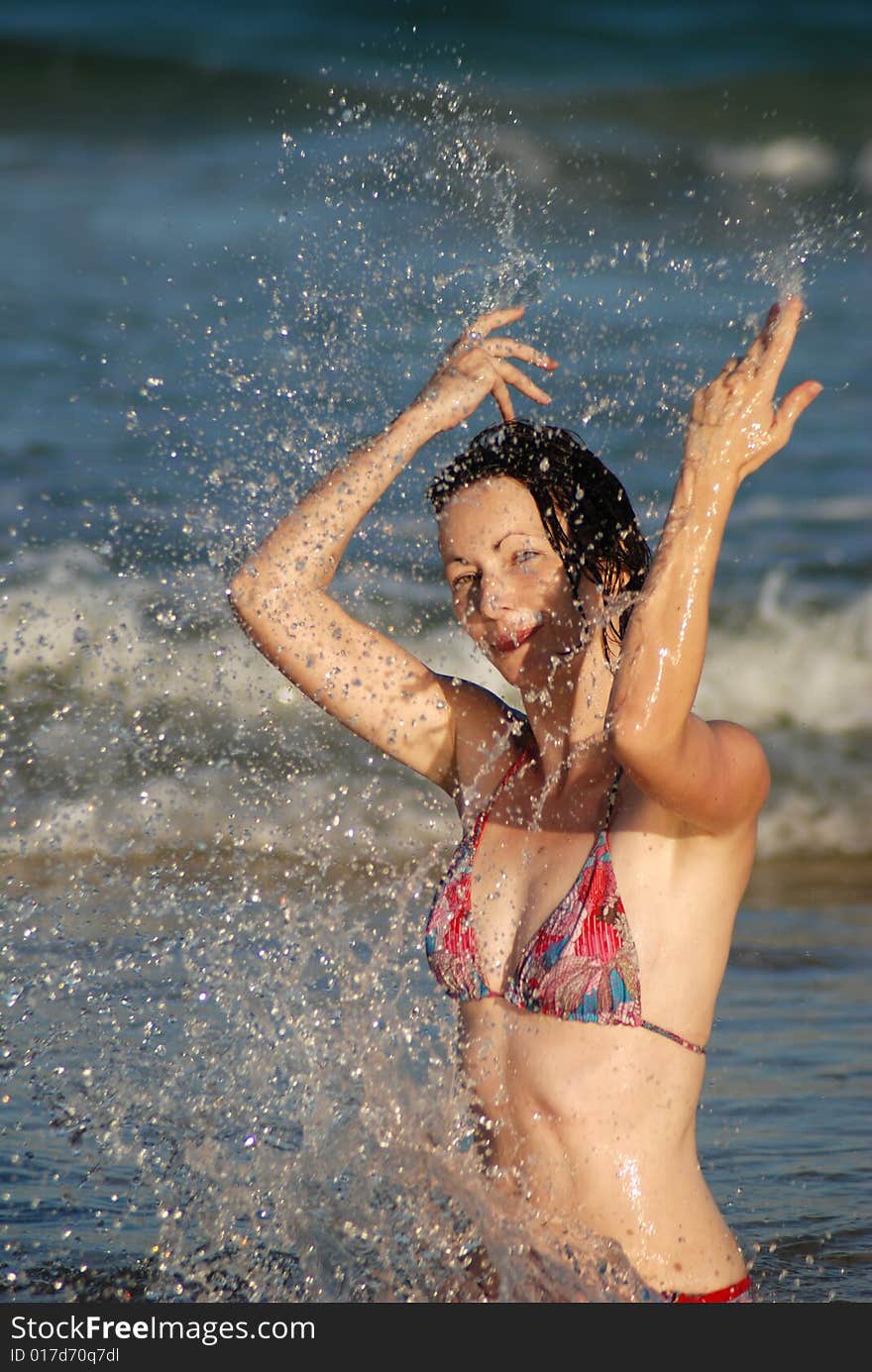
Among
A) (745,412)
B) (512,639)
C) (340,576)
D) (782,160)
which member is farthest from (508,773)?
(782,160)

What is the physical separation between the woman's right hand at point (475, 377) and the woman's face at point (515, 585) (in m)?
0.19

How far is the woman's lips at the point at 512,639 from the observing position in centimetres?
270

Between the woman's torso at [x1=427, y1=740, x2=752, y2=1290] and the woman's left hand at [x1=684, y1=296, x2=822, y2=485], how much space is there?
0.60 m

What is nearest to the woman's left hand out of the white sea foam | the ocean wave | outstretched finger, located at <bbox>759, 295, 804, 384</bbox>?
outstretched finger, located at <bbox>759, 295, 804, 384</bbox>

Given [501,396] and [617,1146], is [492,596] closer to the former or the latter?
[501,396]

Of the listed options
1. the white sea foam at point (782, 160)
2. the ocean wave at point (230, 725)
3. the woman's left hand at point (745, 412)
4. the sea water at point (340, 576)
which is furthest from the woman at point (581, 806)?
the white sea foam at point (782, 160)

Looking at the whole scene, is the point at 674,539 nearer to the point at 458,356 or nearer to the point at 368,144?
the point at 458,356

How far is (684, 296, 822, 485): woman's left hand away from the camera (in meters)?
2.29

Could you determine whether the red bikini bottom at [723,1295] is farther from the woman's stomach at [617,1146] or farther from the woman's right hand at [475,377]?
Answer: the woman's right hand at [475,377]

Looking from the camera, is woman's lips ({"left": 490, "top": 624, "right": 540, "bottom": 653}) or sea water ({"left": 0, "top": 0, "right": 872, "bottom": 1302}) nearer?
woman's lips ({"left": 490, "top": 624, "right": 540, "bottom": 653})

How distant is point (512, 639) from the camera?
8.89 feet

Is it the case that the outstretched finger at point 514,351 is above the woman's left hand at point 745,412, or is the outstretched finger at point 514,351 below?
above

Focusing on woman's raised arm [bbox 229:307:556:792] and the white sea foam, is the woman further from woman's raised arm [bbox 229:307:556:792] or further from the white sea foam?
the white sea foam

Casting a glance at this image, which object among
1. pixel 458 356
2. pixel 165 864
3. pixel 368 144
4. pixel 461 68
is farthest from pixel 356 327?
pixel 458 356
